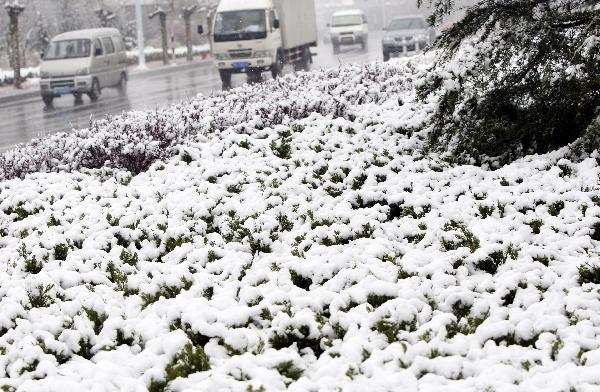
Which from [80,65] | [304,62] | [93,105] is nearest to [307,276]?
[93,105]

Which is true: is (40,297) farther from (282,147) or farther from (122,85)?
(122,85)

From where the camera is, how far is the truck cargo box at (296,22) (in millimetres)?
25859

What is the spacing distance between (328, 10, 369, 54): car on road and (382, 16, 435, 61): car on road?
1107 cm

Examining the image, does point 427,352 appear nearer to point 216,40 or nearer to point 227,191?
point 227,191

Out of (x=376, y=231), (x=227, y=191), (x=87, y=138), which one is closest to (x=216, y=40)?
(x=87, y=138)

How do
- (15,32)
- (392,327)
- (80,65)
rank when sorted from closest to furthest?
(392,327) → (80,65) → (15,32)

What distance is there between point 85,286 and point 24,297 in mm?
437

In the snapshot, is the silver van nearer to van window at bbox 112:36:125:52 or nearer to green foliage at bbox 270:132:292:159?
van window at bbox 112:36:125:52

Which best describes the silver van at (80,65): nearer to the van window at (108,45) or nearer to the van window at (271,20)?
the van window at (108,45)

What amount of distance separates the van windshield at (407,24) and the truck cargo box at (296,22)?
3.49m

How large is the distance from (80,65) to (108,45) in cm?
236

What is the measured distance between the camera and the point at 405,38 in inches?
1094

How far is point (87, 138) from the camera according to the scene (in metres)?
10.6

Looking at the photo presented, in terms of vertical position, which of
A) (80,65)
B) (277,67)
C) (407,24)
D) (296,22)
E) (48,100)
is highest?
(296,22)
